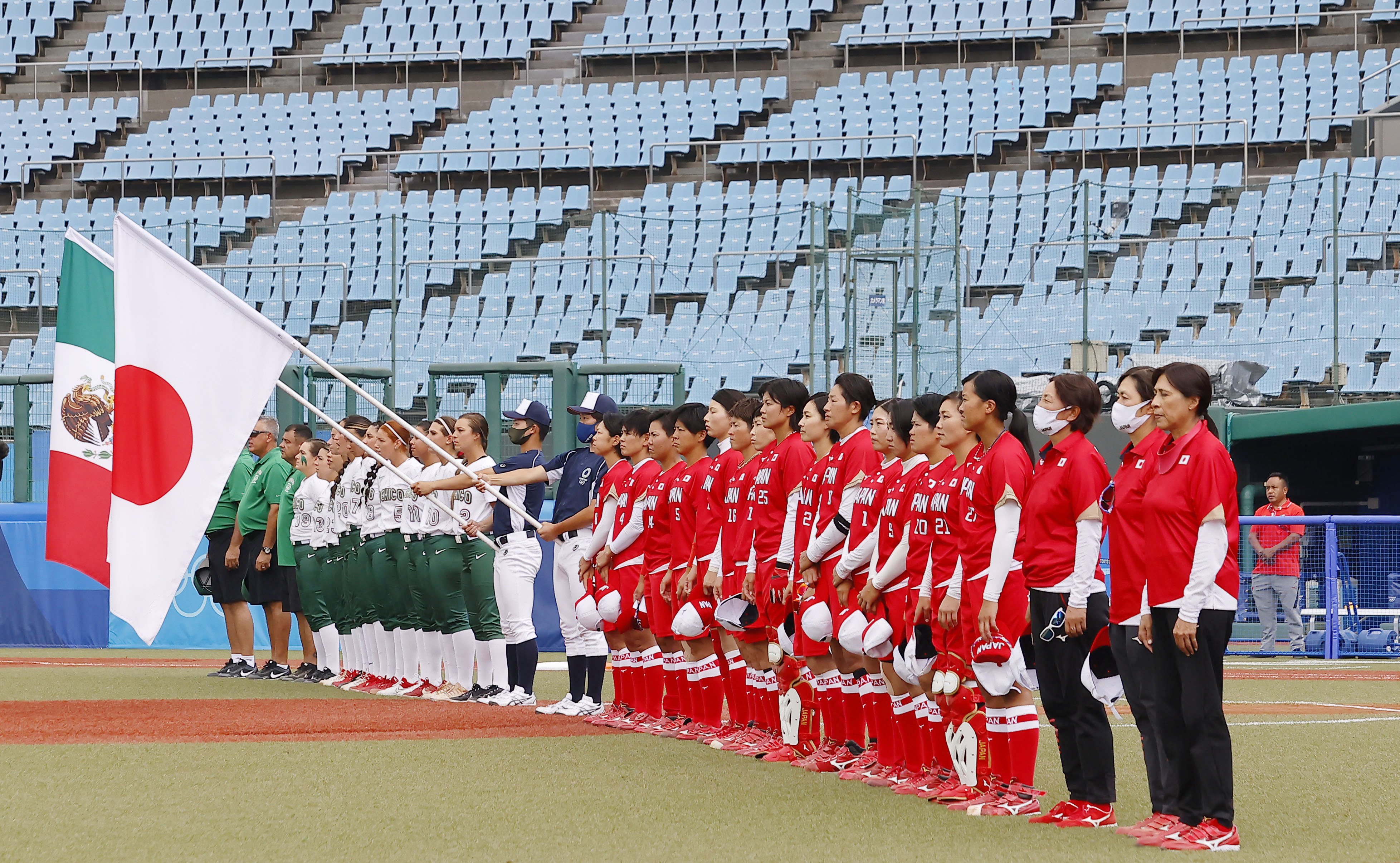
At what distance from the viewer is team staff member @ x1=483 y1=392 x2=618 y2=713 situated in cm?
986

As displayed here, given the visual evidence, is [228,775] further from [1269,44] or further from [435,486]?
[1269,44]

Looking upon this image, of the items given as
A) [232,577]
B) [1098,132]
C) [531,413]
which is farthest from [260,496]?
[1098,132]

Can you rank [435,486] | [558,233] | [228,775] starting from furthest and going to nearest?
1. [558,233]
2. [435,486]
3. [228,775]

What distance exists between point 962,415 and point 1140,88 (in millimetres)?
20582

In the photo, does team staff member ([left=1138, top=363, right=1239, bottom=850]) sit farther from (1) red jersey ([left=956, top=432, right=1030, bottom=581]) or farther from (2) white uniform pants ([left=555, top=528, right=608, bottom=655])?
(2) white uniform pants ([left=555, top=528, right=608, bottom=655])

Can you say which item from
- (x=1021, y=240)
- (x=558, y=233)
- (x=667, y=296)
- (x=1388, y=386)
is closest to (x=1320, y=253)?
(x=1388, y=386)

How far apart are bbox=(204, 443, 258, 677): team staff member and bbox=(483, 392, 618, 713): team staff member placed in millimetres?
3172

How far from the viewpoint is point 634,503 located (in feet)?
29.2

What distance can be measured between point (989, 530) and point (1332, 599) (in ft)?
32.6

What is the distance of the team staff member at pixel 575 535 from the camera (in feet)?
32.3

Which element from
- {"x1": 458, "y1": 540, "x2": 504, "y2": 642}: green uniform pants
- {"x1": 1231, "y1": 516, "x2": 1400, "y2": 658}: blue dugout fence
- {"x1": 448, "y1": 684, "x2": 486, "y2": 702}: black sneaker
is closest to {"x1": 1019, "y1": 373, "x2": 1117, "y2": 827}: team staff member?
{"x1": 458, "y1": 540, "x2": 504, "y2": 642}: green uniform pants

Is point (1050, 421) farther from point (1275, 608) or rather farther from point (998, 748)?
point (1275, 608)

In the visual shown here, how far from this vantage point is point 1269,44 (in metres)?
26.1

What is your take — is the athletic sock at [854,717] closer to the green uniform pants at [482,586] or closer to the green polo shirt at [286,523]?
the green uniform pants at [482,586]
